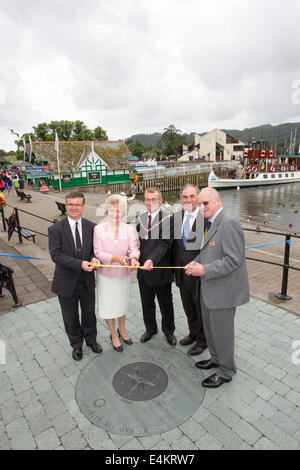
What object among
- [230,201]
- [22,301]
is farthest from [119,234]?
[230,201]

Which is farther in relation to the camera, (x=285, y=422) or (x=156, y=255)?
(x=156, y=255)

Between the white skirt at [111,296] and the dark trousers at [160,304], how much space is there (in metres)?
0.29

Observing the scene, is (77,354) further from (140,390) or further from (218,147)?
(218,147)

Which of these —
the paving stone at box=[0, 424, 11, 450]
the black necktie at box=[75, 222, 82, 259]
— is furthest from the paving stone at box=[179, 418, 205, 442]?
the black necktie at box=[75, 222, 82, 259]

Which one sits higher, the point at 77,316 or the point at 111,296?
the point at 111,296

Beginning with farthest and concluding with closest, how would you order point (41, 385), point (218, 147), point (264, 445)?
point (218, 147), point (41, 385), point (264, 445)

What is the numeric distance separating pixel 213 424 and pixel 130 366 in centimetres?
113

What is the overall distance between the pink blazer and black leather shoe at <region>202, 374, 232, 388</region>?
1495 mm

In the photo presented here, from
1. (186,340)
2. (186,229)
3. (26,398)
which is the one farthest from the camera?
(186,340)

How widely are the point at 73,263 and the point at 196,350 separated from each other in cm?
186

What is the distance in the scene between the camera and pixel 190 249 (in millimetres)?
3154

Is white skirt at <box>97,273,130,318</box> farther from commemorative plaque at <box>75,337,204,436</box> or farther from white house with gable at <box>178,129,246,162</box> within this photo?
white house with gable at <box>178,129,246,162</box>

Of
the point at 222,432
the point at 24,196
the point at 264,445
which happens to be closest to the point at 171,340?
the point at 222,432

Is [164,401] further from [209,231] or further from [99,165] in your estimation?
[99,165]
